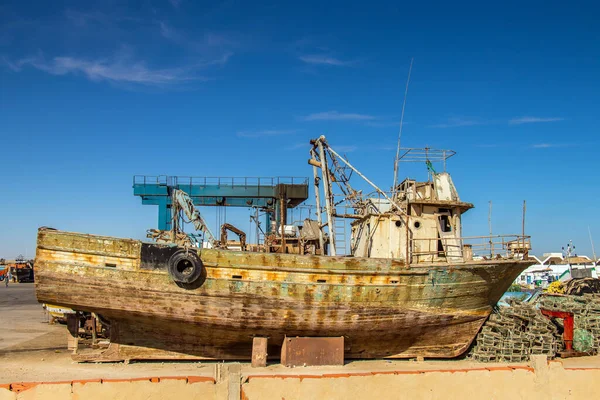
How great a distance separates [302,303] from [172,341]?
3.91 meters

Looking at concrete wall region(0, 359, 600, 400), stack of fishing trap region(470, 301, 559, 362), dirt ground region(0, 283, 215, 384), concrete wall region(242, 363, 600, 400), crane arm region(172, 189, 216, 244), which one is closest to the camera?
concrete wall region(0, 359, 600, 400)

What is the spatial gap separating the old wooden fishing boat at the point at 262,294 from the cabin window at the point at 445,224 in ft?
4.06

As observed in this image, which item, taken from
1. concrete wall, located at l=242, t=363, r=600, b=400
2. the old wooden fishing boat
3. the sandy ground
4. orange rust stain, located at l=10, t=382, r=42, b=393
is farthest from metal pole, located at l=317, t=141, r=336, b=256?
orange rust stain, located at l=10, t=382, r=42, b=393

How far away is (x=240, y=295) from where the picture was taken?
12.8 meters

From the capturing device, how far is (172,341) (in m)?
13.5

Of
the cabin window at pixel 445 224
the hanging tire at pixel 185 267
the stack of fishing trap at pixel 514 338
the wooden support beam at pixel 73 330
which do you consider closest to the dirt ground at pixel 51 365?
the wooden support beam at pixel 73 330

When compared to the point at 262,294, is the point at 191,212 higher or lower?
higher

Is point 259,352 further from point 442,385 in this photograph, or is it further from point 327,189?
point 442,385

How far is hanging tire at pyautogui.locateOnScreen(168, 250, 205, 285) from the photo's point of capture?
12539mm

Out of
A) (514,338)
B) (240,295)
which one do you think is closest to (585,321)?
(514,338)

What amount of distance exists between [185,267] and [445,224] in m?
8.61

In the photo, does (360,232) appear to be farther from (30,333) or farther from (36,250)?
(30,333)

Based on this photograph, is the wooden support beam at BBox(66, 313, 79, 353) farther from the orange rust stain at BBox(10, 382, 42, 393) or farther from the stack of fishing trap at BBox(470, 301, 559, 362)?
the stack of fishing trap at BBox(470, 301, 559, 362)

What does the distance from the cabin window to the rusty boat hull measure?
2.26 meters
